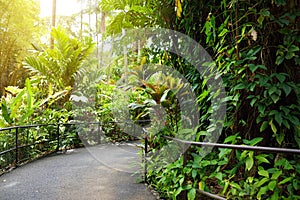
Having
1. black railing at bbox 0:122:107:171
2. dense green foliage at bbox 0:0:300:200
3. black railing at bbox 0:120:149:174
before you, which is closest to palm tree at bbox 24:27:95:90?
black railing at bbox 0:120:149:174

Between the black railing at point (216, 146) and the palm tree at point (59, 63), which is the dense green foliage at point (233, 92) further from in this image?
the palm tree at point (59, 63)

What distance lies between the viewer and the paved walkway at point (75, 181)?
3330 millimetres

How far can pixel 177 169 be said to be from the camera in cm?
294

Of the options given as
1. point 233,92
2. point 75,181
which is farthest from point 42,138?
point 233,92

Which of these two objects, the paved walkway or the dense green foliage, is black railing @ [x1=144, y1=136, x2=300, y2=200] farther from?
the paved walkway

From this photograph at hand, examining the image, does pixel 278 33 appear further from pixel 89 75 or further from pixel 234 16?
pixel 89 75

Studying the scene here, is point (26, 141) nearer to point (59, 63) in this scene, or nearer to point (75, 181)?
point (75, 181)

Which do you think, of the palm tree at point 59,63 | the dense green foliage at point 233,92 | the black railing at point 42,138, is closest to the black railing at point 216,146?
the dense green foliage at point 233,92

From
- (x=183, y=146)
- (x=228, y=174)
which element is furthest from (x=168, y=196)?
(x=228, y=174)

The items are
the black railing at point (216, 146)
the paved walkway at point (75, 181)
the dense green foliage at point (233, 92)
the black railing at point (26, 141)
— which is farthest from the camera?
the black railing at point (26, 141)

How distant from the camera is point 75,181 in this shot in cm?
397

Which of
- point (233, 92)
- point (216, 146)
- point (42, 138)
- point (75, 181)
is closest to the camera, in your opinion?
point (216, 146)

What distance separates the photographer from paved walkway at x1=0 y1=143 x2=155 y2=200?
10.9ft

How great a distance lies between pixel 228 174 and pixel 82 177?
8.43 feet
